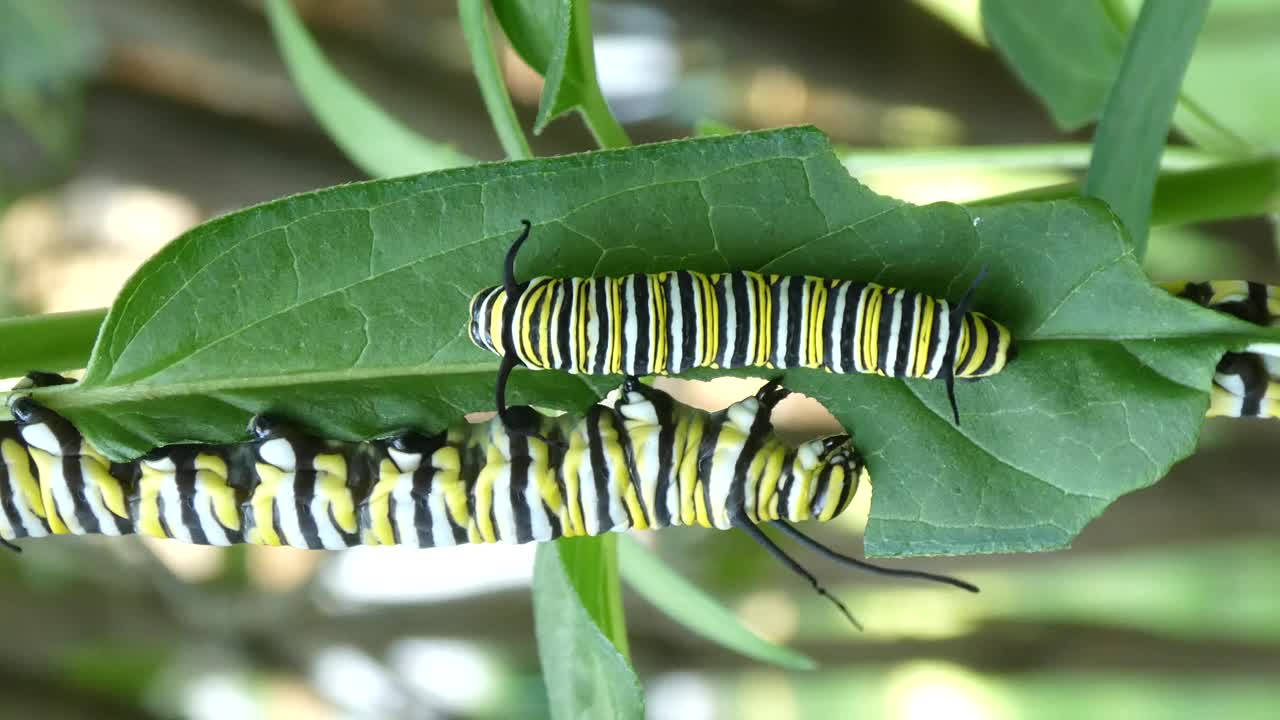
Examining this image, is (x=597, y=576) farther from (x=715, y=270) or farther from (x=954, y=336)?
(x=954, y=336)

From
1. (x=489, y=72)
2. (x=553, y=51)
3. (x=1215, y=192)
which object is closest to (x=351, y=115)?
(x=489, y=72)

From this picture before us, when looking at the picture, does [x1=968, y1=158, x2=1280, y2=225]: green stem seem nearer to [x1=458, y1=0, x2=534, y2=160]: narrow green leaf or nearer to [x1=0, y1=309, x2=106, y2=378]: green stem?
[x1=458, y1=0, x2=534, y2=160]: narrow green leaf

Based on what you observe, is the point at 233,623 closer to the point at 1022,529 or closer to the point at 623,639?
the point at 623,639

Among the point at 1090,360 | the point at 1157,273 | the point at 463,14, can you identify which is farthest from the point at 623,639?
the point at 1157,273

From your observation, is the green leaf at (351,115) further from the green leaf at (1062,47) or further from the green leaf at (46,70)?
the green leaf at (46,70)

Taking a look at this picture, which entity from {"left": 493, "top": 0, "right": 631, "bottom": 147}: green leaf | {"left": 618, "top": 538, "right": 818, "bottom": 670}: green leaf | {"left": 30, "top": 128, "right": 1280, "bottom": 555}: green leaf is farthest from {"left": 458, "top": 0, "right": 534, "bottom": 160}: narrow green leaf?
{"left": 618, "top": 538, "right": 818, "bottom": 670}: green leaf
